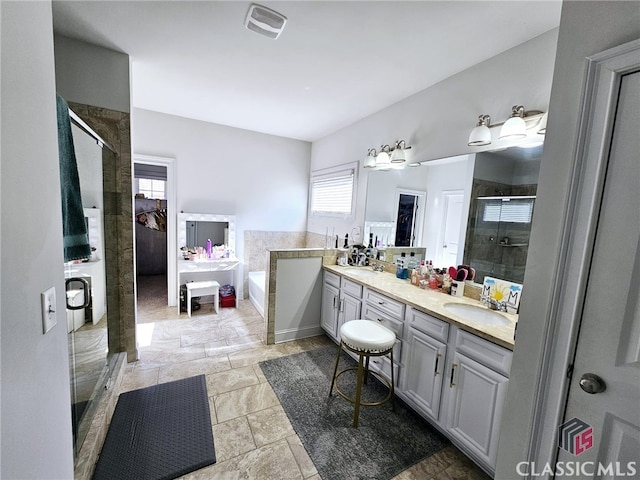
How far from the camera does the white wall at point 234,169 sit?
356 centimetres

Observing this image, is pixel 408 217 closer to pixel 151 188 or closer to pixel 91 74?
pixel 91 74

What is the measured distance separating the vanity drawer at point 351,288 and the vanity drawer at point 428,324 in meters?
0.61

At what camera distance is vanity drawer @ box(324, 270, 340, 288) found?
9.19 ft

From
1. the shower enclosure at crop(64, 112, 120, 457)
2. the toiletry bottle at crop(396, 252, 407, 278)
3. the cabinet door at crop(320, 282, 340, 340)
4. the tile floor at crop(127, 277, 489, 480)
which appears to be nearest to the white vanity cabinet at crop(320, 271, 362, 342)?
the cabinet door at crop(320, 282, 340, 340)

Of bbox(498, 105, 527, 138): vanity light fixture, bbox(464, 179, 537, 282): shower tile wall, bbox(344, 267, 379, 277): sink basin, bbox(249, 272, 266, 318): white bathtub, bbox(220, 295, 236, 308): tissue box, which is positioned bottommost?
bbox(220, 295, 236, 308): tissue box

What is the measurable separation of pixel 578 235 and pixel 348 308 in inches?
76.7

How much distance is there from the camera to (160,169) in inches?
196

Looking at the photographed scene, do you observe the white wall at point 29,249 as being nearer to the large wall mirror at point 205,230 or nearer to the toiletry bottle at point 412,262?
the toiletry bottle at point 412,262

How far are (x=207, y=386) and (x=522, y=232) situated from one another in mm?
2670

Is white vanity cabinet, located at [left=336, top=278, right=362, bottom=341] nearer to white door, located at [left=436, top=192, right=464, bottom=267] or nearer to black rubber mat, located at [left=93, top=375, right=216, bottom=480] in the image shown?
white door, located at [left=436, top=192, right=464, bottom=267]

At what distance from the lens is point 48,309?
0.79 meters

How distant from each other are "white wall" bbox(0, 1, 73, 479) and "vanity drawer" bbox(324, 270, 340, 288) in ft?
7.17

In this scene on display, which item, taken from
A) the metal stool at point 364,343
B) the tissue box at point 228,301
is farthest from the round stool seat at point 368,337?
the tissue box at point 228,301

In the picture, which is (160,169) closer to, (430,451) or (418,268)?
(418,268)
